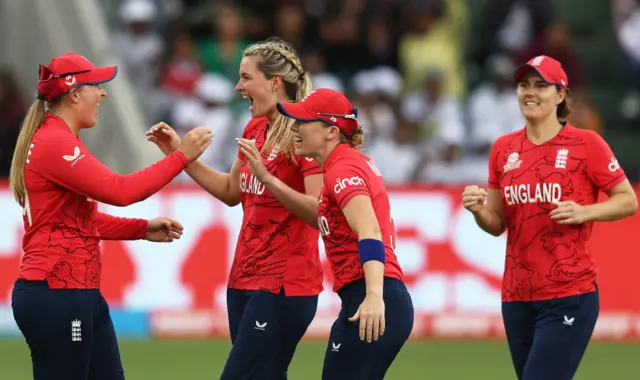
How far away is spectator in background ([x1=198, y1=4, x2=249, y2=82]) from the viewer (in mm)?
16672

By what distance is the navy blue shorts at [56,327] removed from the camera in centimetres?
656

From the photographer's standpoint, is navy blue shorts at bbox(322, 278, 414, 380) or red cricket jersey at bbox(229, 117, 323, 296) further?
red cricket jersey at bbox(229, 117, 323, 296)

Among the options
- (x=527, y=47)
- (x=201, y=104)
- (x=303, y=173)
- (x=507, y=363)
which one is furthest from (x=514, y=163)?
(x=527, y=47)

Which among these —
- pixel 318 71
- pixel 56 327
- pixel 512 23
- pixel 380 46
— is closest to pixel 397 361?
pixel 318 71

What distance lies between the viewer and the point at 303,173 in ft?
23.3

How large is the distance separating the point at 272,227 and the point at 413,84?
9891 mm

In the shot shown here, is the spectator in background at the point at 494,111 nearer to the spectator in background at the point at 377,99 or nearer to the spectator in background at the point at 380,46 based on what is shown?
the spectator in background at the point at 377,99

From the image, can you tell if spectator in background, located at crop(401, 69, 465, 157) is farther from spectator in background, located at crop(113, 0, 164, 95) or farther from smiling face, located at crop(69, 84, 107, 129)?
smiling face, located at crop(69, 84, 107, 129)

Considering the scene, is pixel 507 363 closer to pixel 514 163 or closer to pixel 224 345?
pixel 224 345

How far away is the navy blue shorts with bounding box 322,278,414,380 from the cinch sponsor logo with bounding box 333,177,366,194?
0.56 m

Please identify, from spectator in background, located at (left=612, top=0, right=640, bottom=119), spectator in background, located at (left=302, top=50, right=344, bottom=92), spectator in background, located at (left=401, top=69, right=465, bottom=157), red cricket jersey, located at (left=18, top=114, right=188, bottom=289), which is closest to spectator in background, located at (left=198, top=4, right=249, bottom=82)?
spectator in background, located at (left=302, top=50, right=344, bottom=92)

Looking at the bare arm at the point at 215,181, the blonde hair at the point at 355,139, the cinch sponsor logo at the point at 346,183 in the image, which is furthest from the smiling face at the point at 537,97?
the bare arm at the point at 215,181

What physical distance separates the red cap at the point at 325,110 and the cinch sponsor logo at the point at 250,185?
2.48 feet

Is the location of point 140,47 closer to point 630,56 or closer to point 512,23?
point 512,23
